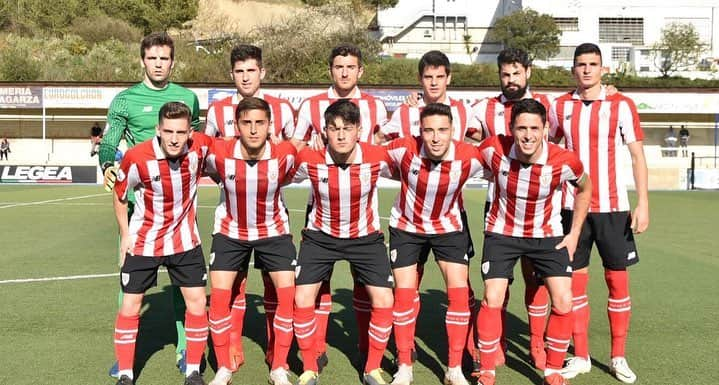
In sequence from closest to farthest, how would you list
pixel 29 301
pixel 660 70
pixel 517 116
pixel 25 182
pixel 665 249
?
pixel 517 116 → pixel 29 301 → pixel 665 249 → pixel 25 182 → pixel 660 70

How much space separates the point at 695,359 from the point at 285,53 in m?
44.3

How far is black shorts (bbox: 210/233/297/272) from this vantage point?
4.68m

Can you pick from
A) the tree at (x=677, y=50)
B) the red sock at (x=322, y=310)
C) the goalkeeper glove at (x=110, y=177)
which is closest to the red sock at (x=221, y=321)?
the red sock at (x=322, y=310)

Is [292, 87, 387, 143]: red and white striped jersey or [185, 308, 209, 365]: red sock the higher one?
[292, 87, 387, 143]: red and white striped jersey

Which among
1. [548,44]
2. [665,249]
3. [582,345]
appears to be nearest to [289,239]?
[582,345]

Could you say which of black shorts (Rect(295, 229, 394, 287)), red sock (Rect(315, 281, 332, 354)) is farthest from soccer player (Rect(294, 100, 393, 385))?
red sock (Rect(315, 281, 332, 354))

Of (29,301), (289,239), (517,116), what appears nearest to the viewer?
(517,116)

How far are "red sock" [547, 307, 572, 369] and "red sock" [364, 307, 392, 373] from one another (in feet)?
3.51

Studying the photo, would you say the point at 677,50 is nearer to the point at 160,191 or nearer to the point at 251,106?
the point at 251,106

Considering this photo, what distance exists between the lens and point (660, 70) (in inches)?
2151

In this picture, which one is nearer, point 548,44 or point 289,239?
point 289,239

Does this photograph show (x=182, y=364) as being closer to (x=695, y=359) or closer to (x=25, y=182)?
(x=695, y=359)

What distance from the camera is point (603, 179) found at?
4.96 meters

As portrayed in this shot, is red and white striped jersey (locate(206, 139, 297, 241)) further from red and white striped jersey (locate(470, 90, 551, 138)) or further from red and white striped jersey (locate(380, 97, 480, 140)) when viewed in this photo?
red and white striped jersey (locate(470, 90, 551, 138))
